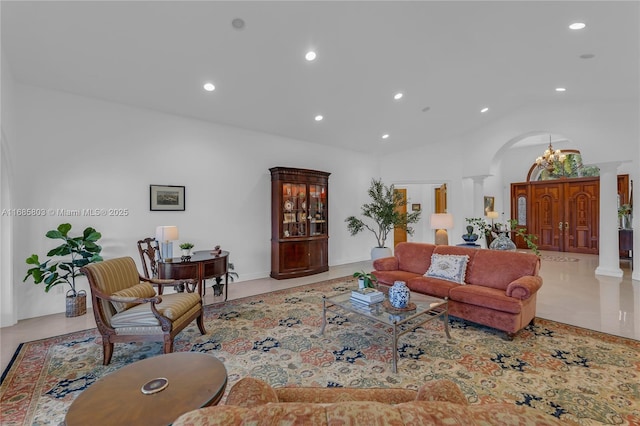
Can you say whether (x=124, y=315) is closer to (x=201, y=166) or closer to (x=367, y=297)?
(x=367, y=297)

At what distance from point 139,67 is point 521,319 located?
5367mm

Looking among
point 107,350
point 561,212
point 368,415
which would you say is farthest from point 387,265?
point 561,212

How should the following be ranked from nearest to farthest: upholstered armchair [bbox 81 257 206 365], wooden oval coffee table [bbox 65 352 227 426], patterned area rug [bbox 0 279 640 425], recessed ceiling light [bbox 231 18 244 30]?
wooden oval coffee table [bbox 65 352 227 426] → patterned area rug [bbox 0 279 640 425] → upholstered armchair [bbox 81 257 206 365] → recessed ceiling light [bbox 231 18 244 30]

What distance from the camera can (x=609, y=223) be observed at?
6.10 m

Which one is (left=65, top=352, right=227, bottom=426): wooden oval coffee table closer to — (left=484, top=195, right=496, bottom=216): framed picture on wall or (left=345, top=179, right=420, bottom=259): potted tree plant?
(left=345, top=179, right=420, bottom=259): potted tree plant

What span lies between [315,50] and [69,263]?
13.8ft

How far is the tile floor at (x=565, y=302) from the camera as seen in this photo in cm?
341

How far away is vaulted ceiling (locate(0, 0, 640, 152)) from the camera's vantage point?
3156 millimetres

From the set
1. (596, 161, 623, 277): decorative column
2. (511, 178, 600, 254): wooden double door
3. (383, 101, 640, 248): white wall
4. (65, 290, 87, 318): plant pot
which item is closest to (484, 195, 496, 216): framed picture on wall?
(383, 101, 640, 248): white wall

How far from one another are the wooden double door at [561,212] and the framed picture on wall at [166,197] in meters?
10.5

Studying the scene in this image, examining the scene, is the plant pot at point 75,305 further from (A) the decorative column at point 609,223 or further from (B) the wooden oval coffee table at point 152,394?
(A) the decorative column at point 609,223

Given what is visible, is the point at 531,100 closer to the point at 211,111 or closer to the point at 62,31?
the point at 211,111

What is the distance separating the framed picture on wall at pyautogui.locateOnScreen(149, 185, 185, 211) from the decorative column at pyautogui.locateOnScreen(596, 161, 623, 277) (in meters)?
8.05

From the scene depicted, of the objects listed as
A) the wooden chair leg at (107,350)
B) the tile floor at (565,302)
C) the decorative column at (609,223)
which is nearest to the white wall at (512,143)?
the decorative column at (609,223)
